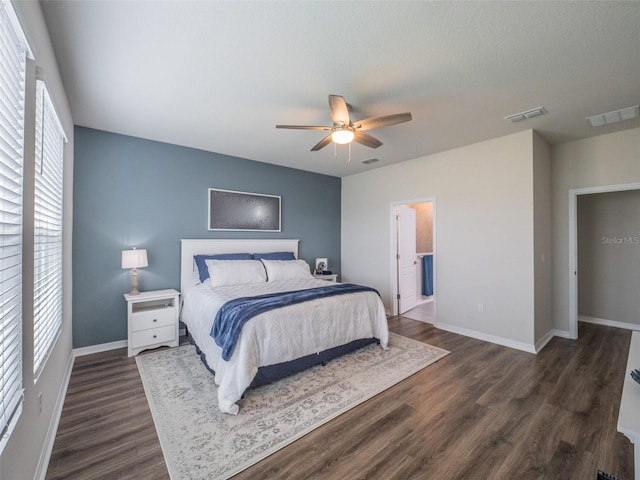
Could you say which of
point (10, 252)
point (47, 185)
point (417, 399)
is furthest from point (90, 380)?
point (417, 399)

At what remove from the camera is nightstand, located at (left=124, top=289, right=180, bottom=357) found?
10.8 feet

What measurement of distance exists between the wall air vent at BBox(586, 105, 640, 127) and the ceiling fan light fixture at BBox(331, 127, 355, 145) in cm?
266

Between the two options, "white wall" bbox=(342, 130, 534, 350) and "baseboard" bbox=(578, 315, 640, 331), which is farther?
"baseboard" bbox=(578, 315, 640, 331)

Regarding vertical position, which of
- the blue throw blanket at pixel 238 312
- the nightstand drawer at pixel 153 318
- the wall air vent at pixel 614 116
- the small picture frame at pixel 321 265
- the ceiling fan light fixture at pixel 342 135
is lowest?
the nightstand drawer at pixel 153 318

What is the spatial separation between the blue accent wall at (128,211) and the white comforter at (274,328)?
770 mm

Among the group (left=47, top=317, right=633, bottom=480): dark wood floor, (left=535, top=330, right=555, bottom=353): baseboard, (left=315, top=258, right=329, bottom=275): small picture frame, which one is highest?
(left=315, top=258, right=329, bottom=275): small picture frame

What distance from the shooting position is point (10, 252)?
118 centimetres

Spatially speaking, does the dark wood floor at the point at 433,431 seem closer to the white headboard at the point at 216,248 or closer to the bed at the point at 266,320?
the bed at the point at 266,320

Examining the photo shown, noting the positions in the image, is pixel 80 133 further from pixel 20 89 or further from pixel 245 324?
pixel 245 324

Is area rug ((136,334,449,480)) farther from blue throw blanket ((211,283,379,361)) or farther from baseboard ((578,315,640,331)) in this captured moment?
baseboard ((578,315,640,331))

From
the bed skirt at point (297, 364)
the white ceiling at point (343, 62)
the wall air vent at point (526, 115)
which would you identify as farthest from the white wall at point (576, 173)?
the bed skirt at point (297, 364)

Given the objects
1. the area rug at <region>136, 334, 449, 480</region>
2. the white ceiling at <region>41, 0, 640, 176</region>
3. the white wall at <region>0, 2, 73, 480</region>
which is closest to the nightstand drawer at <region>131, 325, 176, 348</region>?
the area rug at <region>136, 334, 449, 480</region>

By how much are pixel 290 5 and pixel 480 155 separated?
3.22m

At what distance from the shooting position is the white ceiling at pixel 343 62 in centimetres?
171
